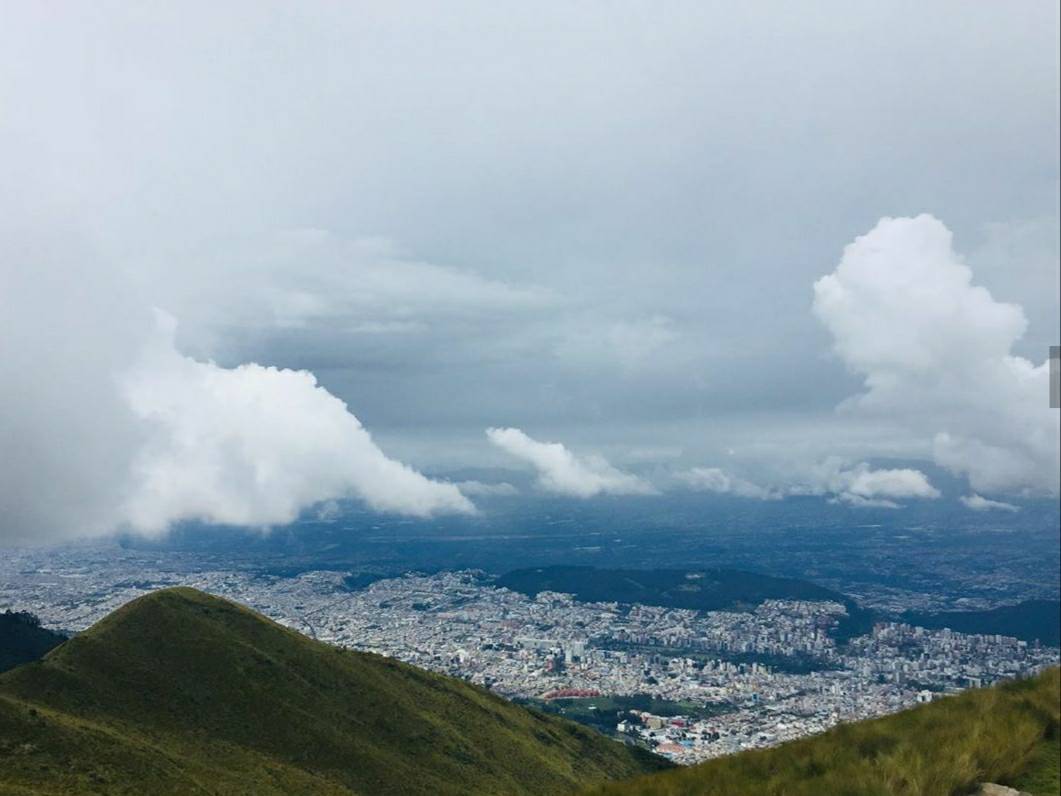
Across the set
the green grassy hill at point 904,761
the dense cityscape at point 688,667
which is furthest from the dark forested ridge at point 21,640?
the green grassy hill at point 904,761

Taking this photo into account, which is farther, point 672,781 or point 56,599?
point 56,599

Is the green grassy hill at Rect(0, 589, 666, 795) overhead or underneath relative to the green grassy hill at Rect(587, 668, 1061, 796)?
underneath

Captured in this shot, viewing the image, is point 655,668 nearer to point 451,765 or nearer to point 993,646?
point 993,646

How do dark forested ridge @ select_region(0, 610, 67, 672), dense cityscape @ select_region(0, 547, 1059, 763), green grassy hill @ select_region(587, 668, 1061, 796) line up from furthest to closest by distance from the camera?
1. dense cityscape @ select_region(0, 547, 1059, 763)
2. dark forested ridge @ select_region(0, 610, 67, 672)
3. green grassy hill @ select_region(587, 668, 1061, 796)

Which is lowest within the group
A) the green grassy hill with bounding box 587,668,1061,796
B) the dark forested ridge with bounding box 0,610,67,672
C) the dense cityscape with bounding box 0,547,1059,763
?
the dense cityscape with bounding box 0,547,1059,763

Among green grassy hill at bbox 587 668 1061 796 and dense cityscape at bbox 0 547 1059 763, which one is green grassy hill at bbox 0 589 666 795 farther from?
dense cityscape at bbox 0 547 1059 763

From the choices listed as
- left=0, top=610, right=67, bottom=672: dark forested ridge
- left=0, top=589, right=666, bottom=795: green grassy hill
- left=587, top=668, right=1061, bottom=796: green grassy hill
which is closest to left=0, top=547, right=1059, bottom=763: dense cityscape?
left=0, top=589, right=666, bottom=795: green grassy hill

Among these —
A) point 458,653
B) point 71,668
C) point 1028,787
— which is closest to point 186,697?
point 71,668

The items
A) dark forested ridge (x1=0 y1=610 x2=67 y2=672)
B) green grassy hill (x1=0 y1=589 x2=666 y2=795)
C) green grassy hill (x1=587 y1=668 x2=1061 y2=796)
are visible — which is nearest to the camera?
green grassy hill (x1=587 y1=668 x2=1061 y2=796)
